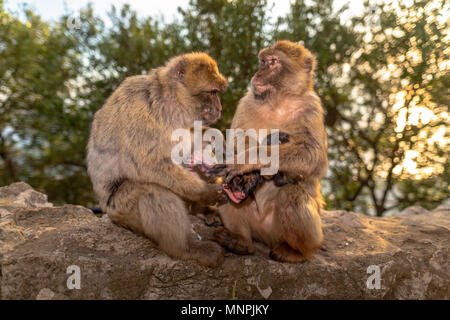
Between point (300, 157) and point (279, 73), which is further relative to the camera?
point (279, 73)

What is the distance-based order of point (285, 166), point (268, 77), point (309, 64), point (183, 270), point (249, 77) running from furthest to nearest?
1. point (249, 77)
2. point (309, 64)
3. point (268, 77)
4. point (285, 166)
5. point (183, 270)

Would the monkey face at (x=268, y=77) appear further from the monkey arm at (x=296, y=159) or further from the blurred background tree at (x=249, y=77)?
the blurred background tree at (x=249, y=77)

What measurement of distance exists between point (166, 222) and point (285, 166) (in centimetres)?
102

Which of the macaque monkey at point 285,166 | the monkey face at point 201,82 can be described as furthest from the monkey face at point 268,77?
the monkey face at point 201,82

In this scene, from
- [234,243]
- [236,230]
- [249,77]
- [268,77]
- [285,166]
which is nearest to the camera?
[285,166]

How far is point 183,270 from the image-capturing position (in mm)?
2850

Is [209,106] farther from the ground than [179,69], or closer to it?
closer to it

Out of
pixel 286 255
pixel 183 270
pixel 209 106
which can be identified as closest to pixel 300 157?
pixel 286 255

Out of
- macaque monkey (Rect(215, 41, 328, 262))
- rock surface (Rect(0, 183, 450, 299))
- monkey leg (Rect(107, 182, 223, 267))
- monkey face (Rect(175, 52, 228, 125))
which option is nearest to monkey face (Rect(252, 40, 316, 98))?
macaque monkey (Rect(215, 41, 328, 262))

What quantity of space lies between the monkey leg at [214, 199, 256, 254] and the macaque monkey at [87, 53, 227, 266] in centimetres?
13

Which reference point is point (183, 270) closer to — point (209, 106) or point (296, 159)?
point (296, 159)

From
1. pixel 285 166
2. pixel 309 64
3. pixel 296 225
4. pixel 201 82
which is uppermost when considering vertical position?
Answer: pixel 309 64

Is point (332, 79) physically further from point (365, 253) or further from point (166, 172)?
point (166, 172)

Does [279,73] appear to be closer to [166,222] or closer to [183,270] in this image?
[166,222]
